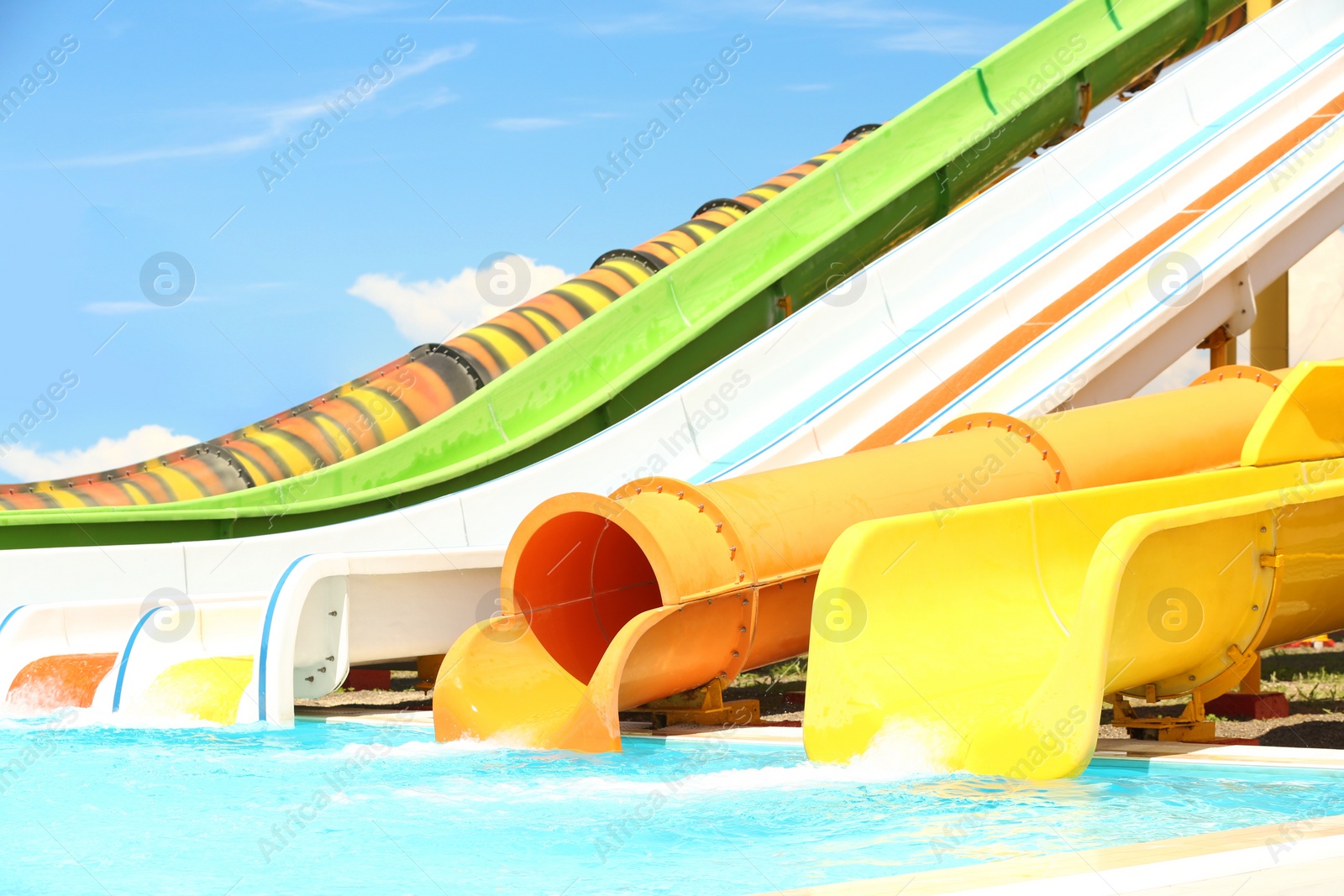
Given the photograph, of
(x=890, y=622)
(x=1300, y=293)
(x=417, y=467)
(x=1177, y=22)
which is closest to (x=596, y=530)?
(x=890, y=622)

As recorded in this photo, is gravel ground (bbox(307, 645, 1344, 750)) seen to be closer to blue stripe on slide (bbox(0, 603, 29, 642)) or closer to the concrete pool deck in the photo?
blue stripe on slide (bbox(0, 603, 29, 642))

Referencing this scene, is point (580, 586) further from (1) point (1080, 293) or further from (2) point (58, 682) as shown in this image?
(1) point (1080, 293)

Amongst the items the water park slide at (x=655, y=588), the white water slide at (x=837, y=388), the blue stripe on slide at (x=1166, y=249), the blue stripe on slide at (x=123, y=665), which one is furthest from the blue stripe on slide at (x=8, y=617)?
the blue stripe on slide at (x=1166, y=249)

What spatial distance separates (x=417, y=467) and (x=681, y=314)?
2170 mm

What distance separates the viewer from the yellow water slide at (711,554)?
483 centimetres

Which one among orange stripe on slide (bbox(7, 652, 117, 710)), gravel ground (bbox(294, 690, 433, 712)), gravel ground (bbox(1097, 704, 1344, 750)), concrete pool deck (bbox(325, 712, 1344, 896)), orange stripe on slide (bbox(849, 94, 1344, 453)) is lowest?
gravel ground (bbox(1097, 704, 1344, 750))

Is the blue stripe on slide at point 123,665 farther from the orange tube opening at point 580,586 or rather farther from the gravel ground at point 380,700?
the orange tube opening at point 580,586

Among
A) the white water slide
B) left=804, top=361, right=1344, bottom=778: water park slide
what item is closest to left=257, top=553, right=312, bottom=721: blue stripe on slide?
the white water slide

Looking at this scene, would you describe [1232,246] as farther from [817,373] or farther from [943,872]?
[943,872]

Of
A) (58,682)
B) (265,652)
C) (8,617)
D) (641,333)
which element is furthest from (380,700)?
(641,333)

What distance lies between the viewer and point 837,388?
8117 millimetres

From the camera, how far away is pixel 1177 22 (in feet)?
38.0

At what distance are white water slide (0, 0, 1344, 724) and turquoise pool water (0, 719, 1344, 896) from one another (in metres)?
1.32

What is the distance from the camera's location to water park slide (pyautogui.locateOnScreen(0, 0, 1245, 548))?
836 centimetres
